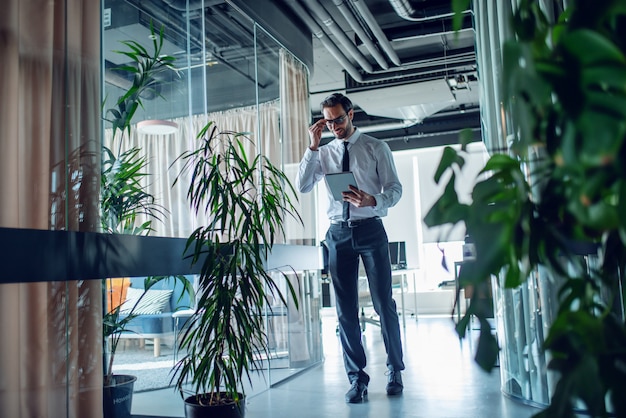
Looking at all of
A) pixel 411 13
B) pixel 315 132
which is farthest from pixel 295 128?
pixel 411 13

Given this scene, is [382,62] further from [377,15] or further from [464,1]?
[464,1]

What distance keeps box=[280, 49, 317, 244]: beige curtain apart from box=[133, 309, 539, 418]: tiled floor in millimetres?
1043

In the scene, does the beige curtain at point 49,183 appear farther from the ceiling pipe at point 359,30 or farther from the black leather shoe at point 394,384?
the ceiling pipe at point 359,30

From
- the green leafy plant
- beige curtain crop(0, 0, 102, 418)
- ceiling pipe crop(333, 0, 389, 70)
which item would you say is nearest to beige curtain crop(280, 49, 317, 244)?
ceiling pipe crop(333, 0, 389, 70)

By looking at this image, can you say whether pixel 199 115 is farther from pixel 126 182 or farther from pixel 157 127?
pixel 126 182

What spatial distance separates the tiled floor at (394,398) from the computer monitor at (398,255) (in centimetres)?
291

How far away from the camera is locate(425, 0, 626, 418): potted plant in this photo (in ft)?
1.75

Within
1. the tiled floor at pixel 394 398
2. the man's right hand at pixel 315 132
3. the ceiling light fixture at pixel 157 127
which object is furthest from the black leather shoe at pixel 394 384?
the ceiling light fixture at pixel 157 127

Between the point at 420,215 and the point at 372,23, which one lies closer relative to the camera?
the point at 372,23

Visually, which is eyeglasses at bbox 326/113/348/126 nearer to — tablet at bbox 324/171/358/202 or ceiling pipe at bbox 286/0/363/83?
tablet at bbox 324/171/358/202

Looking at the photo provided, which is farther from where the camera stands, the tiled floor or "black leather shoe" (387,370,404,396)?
"black leather shoe" (387,370,404,396)

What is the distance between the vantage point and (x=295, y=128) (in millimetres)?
4719

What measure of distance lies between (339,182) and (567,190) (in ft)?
8.06

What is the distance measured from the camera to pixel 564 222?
2.49 ft
